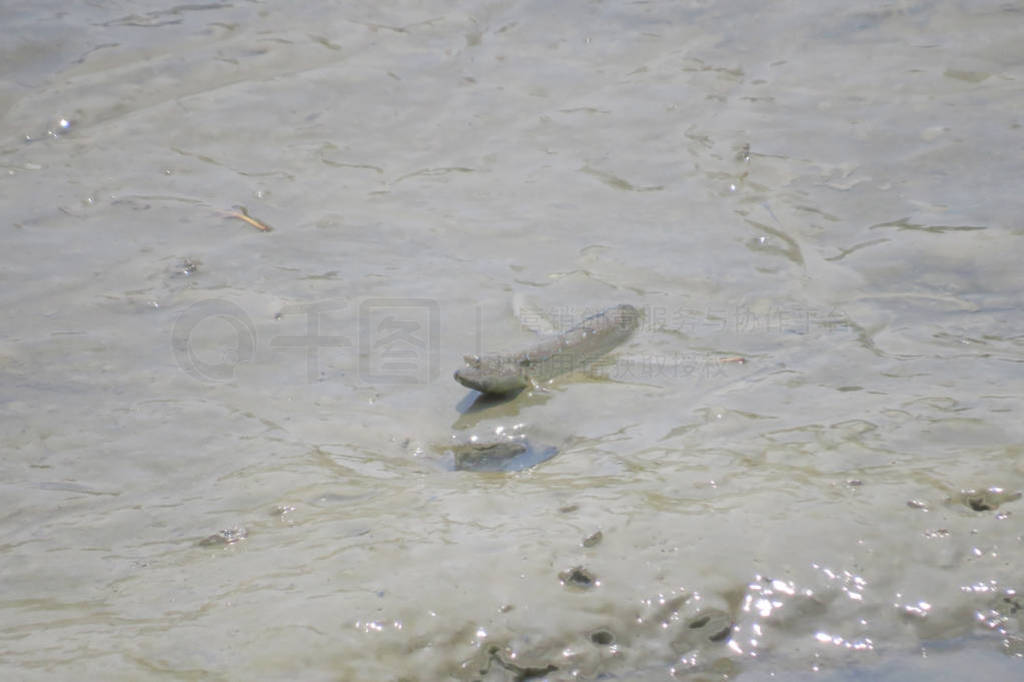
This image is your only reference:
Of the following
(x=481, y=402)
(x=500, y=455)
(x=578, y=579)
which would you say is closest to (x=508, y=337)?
(x=481, y=402)

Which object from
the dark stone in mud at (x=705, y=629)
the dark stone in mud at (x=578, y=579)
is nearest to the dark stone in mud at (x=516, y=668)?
the dark stone in mud at (x=578, y=579)

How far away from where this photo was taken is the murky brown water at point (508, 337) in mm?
2762

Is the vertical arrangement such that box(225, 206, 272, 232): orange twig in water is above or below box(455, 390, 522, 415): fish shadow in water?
above

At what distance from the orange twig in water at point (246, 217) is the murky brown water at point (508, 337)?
1.7 inches

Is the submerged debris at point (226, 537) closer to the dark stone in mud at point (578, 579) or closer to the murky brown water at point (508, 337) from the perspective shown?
the murky brown water at point (508, 337)

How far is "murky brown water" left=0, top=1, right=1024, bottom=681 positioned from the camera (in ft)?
9.06

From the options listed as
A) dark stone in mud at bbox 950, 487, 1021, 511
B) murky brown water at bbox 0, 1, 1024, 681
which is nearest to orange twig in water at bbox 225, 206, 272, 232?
murky brown water at bbox 0, 1, 1024, 681

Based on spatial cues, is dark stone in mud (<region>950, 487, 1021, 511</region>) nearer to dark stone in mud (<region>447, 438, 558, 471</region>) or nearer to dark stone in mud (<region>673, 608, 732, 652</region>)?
A: dark stone in mud (<region>673, 608, 732, 652</region>)

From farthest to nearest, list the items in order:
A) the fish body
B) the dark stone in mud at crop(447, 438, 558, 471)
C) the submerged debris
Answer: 1. the fish body
2. the dark stone in mud at crop(447, 438, 558, 471)
3. the submerged debris

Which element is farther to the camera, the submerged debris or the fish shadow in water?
the fish shadow in water

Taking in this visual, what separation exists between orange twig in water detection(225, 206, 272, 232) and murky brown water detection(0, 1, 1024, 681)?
4cm

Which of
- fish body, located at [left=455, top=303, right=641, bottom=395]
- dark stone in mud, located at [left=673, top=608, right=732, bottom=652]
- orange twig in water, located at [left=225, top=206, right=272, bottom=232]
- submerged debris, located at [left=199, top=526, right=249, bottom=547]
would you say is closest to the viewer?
dark stone in mud, located at [left=673, top=608, right=732, bottom=652]

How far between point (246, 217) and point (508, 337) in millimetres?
1777

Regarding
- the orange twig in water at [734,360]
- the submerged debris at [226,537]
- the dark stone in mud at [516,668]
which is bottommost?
the submerged debris at [226,537]
